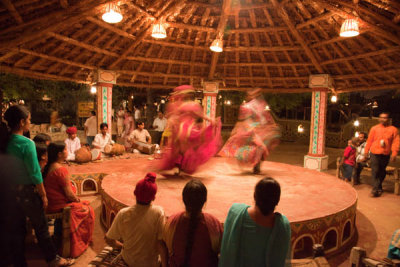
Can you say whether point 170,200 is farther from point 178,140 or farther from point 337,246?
point 337,246

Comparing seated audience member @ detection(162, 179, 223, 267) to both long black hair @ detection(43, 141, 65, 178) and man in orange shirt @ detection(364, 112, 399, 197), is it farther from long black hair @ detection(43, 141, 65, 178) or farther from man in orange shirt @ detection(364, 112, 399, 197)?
man in orange shirt @ detection(364, 112, 399, 197)

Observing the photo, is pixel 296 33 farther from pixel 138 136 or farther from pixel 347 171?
pixel 138 136

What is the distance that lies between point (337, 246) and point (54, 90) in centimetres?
1840

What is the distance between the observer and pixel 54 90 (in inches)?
697

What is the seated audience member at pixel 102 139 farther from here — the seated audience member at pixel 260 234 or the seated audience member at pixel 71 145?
the seated audience member at pixel 260 234

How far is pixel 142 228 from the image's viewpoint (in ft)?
Result: 7.10

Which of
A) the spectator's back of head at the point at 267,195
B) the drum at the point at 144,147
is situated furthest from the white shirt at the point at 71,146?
the spectator's back of head at the point at 267,195

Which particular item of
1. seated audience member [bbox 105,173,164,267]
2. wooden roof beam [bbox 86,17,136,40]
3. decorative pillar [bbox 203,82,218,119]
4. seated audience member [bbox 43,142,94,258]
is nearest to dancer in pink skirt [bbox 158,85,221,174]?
seated audience member [bbox 43,142,94,258]

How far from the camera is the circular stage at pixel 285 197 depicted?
3.20 metres

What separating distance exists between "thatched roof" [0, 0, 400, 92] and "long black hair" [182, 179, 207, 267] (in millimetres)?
4339

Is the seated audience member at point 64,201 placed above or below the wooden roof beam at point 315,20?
below

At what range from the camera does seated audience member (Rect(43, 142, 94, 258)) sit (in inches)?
117

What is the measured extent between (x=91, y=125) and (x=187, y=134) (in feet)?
16.4

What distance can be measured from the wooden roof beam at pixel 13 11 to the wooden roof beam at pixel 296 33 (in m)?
4.89
